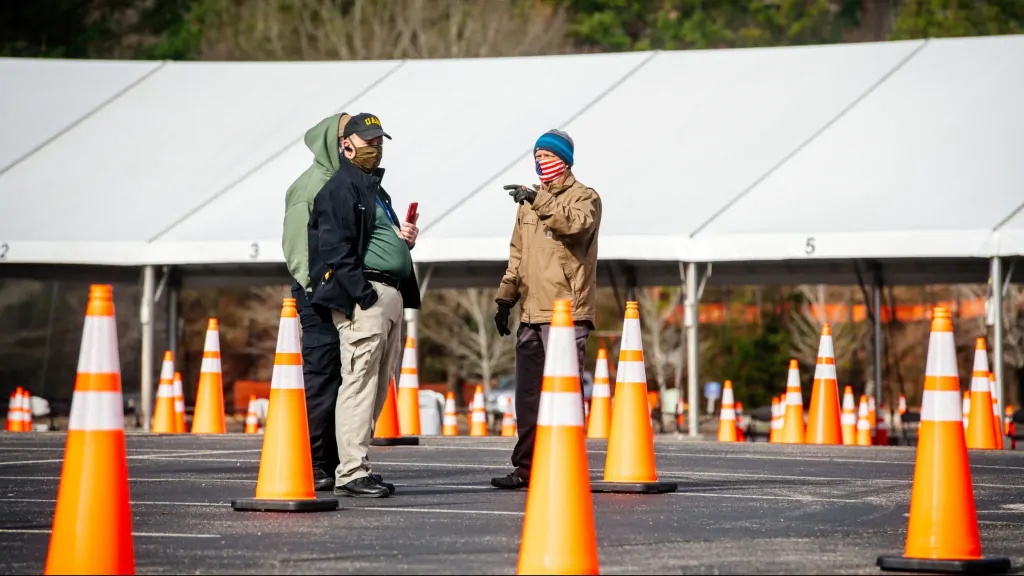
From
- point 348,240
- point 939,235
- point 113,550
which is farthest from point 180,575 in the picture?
point 939,235

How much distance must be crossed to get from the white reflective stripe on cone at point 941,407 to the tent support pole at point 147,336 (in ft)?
43.4

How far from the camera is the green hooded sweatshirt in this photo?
923 cm

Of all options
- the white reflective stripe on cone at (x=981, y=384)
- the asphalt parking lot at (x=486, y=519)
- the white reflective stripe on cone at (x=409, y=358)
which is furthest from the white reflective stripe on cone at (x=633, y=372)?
the white reflective stripe on cone at (x=409, y=358)

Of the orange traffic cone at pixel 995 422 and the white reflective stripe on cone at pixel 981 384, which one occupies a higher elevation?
the white reflective stripe on cone at pixel 981 384

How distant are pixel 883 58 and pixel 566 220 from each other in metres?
11.6

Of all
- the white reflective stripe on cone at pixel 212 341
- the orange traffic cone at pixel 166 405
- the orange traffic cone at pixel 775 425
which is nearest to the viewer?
the white reflective stripe on cone at pixel 212 341

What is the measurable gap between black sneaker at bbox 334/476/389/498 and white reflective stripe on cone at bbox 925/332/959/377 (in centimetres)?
296

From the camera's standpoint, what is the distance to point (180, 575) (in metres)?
5.82

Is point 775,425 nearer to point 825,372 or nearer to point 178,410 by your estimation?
point 825,372

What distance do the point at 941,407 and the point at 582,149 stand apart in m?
13.4

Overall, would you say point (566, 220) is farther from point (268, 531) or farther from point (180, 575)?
point (180, 575)

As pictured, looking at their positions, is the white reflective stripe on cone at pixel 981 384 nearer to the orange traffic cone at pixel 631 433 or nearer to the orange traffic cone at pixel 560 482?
the orange traffic cone at pixel 631 433

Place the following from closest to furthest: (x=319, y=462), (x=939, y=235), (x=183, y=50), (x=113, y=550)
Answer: (x=113, y=550) < (x=319, y=462) < (x=939, y=235) < (x=183, y=50)

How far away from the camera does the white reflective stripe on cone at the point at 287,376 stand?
26.0 feet
